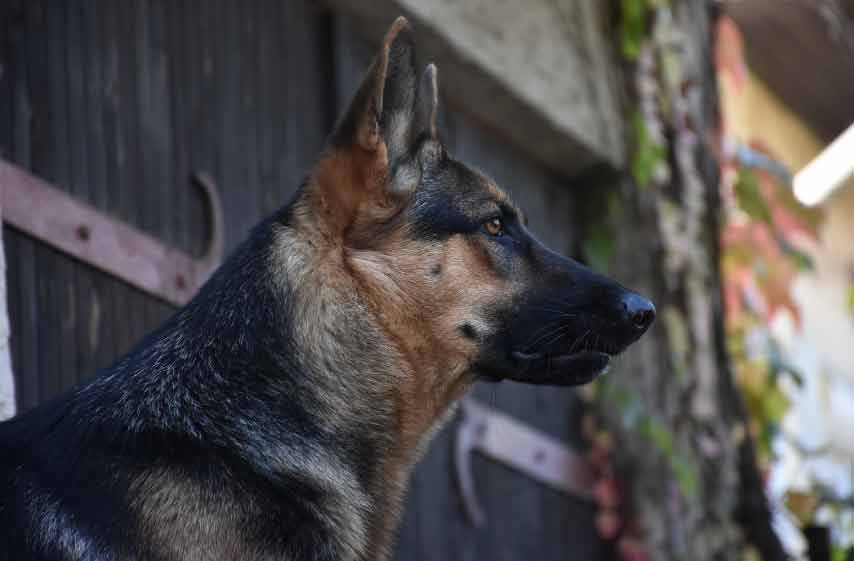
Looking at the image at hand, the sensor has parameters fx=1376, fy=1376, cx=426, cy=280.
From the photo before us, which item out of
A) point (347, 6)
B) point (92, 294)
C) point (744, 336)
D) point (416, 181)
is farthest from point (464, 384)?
point (744, 336)

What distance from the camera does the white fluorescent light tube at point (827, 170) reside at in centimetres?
613

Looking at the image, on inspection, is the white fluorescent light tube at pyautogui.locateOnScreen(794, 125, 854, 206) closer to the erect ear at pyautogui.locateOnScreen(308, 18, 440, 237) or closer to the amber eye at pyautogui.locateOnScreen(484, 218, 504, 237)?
the amber eye at pyautogui.locateOnScreen(484, 218, 504, 237)

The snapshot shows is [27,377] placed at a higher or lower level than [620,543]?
higher

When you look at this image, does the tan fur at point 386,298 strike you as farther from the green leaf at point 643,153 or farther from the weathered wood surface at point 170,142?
the green leaf at point 643,153

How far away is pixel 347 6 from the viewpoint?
552cm

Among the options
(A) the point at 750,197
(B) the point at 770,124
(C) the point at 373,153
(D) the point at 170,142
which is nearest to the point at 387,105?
(C) the point at 373,153

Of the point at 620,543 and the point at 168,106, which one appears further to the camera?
the point at 620,543

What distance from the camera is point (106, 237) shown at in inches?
168

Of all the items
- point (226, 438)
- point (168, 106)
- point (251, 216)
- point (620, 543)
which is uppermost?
point (226, 438)

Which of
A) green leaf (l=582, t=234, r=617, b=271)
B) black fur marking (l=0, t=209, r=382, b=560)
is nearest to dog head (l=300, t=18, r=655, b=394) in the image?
black fur marking (l=0, t=209, r=382, b=560)

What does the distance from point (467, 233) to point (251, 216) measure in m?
1.57

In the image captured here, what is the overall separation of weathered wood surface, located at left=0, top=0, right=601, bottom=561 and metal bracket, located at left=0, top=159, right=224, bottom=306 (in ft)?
0.13

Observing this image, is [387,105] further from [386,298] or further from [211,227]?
[211,227]

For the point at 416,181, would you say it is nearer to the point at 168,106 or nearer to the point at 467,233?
the point at 467,233
